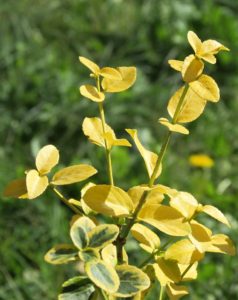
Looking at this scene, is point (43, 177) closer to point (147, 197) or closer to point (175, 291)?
point (147, 197)

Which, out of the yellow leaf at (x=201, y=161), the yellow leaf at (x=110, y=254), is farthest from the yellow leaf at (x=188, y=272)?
the yellow leaf at (x=201, y=161)

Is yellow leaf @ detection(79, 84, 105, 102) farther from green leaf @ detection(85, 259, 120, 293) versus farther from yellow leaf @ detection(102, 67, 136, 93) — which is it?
green leaf @ detection(85, 259, 120, 293)

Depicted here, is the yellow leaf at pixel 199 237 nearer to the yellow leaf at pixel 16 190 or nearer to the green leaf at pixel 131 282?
the green leaf at pixel 131 282

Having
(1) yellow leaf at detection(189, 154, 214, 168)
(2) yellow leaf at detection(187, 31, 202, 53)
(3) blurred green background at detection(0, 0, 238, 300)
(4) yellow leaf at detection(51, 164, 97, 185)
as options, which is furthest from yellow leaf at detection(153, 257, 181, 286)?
(1) yellow leaf at detection(189, 154, 214, 168)

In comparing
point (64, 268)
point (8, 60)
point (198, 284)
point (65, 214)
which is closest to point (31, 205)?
point (65, 214)

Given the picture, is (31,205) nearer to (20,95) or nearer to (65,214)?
(65,214)
